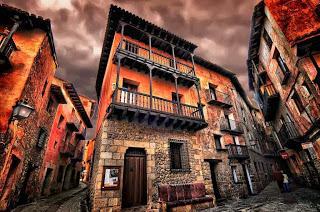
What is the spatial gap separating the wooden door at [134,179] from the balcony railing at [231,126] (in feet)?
27.4

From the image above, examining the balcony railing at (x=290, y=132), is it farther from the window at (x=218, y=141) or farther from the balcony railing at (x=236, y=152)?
the window at (x=218, y=141)

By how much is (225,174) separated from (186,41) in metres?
11.2

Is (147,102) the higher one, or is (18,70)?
(18,70)

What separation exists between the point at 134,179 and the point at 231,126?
36.0ft

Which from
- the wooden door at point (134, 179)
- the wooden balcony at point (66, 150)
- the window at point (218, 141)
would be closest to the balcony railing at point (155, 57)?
the window at point (218, 141)

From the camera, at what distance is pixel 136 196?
7594 millimetres

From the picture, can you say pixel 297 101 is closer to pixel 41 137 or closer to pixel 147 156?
pixel 147 156

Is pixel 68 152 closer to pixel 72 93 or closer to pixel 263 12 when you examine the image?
pixel 72 93

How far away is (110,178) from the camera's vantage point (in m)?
7.11

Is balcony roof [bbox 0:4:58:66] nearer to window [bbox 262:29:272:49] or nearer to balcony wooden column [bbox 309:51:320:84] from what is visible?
balcony wooden column [bbox 309:51:320:84]

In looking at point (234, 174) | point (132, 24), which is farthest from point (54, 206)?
point (234, 174)

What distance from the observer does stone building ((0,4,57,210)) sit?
628 cm

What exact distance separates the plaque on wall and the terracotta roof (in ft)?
36.7

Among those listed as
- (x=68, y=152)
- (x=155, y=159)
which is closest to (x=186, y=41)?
(x=155, y=159)
